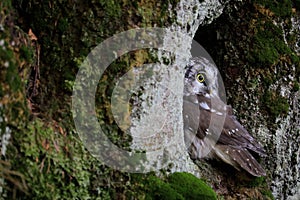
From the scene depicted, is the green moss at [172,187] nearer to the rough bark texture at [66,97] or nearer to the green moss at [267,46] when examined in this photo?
the rough bark texture at [66,97]

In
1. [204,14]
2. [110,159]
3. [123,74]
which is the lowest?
[110,159]

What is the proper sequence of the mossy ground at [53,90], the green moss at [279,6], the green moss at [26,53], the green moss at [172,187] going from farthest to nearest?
the green moss at [279,6] → the green moss at [172,187] → the green moss at [26,53] → the mossy ground at [53,90]

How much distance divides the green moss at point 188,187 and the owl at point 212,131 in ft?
2.12

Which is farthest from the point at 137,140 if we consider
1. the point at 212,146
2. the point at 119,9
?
the point at 212,146

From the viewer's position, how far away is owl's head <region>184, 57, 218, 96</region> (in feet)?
12.1

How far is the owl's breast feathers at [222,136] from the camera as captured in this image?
3.38 metres

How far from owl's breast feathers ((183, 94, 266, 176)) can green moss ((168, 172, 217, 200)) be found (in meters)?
0.67

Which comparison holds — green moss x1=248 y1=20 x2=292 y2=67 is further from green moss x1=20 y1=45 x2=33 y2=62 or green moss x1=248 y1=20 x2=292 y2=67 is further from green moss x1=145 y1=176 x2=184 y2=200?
green moss x1=20 y1=45 x2=33 y2=62

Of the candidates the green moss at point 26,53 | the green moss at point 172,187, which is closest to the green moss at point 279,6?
the green moss at point 172,187

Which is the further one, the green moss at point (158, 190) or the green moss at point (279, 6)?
the green moss at point (279, 6)

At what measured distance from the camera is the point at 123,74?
2.52 meters

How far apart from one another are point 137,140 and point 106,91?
0.33 m

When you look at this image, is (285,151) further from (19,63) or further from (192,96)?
(19,63)

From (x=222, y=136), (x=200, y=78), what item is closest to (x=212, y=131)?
(x=222, y=136)
